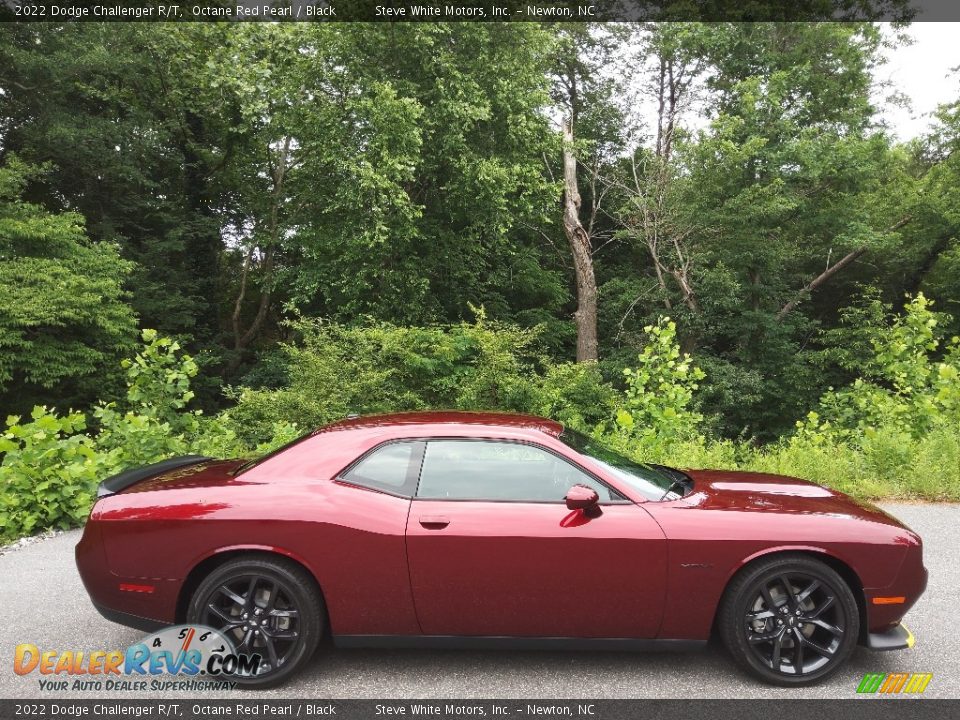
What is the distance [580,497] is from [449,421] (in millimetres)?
937

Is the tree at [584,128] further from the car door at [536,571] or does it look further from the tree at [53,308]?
the car door at [536,571]

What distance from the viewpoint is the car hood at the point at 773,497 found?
341cm

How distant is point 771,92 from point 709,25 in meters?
3.16

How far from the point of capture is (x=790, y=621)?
10.5 feet

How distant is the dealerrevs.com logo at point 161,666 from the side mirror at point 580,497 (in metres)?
1.77

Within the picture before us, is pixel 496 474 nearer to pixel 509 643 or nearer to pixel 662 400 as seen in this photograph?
pixel 509 643

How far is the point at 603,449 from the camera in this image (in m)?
3.89

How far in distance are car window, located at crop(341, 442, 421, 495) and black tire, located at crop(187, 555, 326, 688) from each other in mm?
580

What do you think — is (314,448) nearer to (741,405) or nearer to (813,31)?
(741,405)

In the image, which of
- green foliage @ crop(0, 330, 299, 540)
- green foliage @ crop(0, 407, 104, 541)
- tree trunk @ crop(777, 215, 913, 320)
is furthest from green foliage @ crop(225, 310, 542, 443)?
tree trunk @ crop(777, 215, 913, 320)

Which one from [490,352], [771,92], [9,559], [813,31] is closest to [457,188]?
[490,352]

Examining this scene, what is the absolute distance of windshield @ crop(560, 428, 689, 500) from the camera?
3484 mm

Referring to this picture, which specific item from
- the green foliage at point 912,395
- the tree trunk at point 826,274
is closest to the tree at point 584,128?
the tree trunk at point 826,274

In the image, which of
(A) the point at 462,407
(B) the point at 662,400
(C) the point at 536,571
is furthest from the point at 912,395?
(C) the point at 536,571
